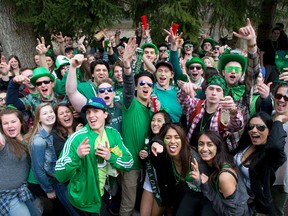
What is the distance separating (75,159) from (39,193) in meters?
0.94

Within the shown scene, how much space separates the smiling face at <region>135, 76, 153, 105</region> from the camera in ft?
14.9

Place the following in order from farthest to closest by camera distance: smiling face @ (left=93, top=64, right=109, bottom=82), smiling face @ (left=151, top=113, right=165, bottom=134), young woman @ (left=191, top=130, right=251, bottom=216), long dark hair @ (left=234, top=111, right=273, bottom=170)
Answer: smiling face @ (left=93, top=64, right=109, bottom=82) < smiling face @ (left=151, top=113, right=165, bottom=134) < long dark hair @ (left=234, top=111, right=273, bottom=170) < young woman @ (left=191, top=130, right=251, bottom=216)

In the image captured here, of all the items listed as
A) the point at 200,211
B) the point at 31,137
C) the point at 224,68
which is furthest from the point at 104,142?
the point at 224,68

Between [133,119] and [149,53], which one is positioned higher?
[149,53]

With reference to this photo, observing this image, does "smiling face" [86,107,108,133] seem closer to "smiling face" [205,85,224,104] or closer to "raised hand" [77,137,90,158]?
"raised hand" [77,137,90,158]

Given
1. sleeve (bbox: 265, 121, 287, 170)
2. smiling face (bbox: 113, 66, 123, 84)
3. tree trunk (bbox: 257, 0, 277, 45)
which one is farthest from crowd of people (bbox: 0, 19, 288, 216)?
tree trunk (bbox: 257, 0, 277, 45)

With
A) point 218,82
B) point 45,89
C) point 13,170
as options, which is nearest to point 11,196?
point 13,170

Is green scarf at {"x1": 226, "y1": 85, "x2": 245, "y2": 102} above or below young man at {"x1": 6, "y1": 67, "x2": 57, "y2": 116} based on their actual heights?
below

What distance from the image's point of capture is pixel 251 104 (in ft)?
14.6

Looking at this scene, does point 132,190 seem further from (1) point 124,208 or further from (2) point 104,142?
(2) point 104,142

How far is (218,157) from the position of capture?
3.72m

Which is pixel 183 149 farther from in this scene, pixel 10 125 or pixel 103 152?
pixel 10 125

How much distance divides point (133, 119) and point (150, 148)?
19.4 inches

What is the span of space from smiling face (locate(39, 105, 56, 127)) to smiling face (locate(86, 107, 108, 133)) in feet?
2.02
